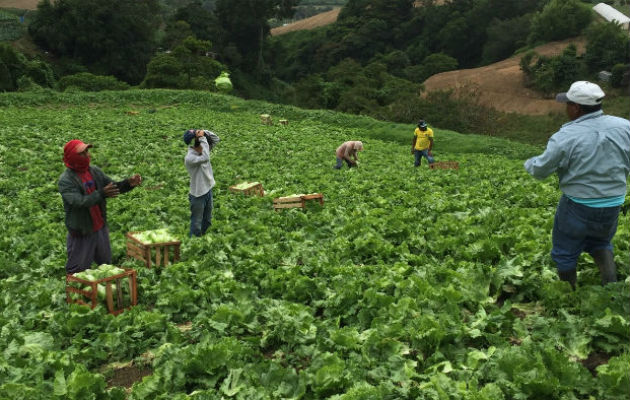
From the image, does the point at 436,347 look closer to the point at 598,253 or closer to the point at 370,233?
the point at 598,253

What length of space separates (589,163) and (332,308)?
3303 millimetres

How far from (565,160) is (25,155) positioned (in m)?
19.1

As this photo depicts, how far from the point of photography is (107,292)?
689cm

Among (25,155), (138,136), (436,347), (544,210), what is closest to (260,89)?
(138,136)

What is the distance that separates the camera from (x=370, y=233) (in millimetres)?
9156

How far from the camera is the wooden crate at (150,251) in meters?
8.55

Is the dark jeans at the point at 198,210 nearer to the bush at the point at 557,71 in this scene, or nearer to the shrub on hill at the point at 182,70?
the shrub on hill at the point at 182,70

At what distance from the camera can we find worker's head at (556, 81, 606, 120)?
17.5 ft

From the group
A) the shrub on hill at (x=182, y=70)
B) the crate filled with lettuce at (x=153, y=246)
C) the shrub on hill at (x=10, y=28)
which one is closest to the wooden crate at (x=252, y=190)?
the crate filled with lettuce at (x=153, y=246)

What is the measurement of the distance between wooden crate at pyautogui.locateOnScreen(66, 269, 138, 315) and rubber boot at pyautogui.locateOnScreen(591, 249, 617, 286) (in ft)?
18.9

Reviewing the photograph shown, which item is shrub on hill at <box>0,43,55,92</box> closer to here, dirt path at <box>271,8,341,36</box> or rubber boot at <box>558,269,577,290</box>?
rubber boot at <box>558,269,577,290</box>

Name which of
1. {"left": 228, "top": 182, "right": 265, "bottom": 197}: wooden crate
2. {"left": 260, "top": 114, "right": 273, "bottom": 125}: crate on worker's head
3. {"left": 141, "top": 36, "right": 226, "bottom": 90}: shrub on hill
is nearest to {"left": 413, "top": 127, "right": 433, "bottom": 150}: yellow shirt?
{"left": 228, "top": 182, "right": 265, "bottom": 197}: wooden crate

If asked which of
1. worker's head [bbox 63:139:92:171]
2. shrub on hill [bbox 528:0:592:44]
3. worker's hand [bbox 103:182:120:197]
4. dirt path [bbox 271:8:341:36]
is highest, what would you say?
dirt path [bbox 271:8:341:36]

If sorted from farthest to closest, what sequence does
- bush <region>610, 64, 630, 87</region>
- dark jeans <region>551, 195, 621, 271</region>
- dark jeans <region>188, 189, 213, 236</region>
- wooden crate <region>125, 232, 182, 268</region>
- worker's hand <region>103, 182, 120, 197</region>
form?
1. bush <region>610, 64, 630, 87</region>
2. dark jeans <region>188, 189, 213, 236</region>
3. wooden crate <region>125, 232, 182, 268</region>
4. worker's hand <region>103, 182, 120, 197</region>
5. dark jeans <region>551, 195, 621, 271</region>
